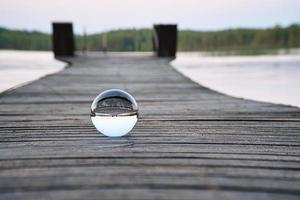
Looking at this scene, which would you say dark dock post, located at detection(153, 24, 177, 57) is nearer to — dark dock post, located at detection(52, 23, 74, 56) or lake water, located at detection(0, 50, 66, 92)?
dark dock post, located at detection(52, 23, 74, 56)

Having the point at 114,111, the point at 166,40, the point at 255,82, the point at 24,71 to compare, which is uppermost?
the point at 114,111

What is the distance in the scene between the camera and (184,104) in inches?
209

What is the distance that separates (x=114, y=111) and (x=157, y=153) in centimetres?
45

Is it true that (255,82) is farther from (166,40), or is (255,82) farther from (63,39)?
(63,39)

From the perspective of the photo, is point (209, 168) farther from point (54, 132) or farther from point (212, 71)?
point (212, 71)

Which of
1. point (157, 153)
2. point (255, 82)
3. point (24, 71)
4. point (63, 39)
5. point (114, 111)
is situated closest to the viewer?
point (157, 153)

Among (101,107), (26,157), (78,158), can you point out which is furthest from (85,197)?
(101,107)

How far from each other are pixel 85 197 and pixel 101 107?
1108mm

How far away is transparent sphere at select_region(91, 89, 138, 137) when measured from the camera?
297cm

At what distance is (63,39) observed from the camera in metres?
16.9

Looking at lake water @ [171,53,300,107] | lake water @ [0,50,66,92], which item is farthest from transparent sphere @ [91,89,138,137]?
lake water @ [171,53,300,107]

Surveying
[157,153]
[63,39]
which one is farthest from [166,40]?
[157,153]

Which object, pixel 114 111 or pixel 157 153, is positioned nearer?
pixel 157 153

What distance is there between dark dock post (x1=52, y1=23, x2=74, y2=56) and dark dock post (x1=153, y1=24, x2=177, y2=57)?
10.9ft
